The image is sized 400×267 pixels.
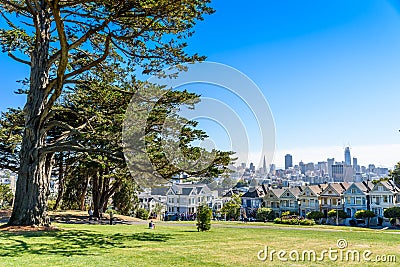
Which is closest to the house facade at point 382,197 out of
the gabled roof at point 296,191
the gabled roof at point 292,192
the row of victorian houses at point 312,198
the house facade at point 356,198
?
the row of victorian houses at point 312,198

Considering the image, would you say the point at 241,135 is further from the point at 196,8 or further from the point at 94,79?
the point at 94,79

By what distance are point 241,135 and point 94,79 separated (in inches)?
274

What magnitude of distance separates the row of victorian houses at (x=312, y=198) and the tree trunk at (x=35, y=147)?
31.8 metres

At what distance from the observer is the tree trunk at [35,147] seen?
1424cm

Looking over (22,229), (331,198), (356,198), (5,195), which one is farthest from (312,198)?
(22,229)

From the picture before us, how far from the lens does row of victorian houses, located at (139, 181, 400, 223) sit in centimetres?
4947

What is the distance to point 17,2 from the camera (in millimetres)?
14906

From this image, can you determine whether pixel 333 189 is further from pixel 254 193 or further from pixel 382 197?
pixel 254 193

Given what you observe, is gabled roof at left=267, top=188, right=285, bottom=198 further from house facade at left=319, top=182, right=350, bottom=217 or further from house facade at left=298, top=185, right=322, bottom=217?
house facade at left=319, top=182, right=350, bottom=217

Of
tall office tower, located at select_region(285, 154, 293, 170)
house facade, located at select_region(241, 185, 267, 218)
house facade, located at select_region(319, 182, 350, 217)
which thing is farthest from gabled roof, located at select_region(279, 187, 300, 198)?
tall office tower, located at select_region(285, 154, 293, 170)

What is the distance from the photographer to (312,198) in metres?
54.9

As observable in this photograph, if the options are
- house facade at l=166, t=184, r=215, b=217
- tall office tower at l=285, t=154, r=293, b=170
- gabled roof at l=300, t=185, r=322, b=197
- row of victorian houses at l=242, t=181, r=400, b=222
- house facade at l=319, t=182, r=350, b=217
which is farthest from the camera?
tall office tower at l=285, t=154, r=293, b=170

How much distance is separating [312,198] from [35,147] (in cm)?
4732

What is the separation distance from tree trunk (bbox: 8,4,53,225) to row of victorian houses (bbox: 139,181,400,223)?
3184 cm
